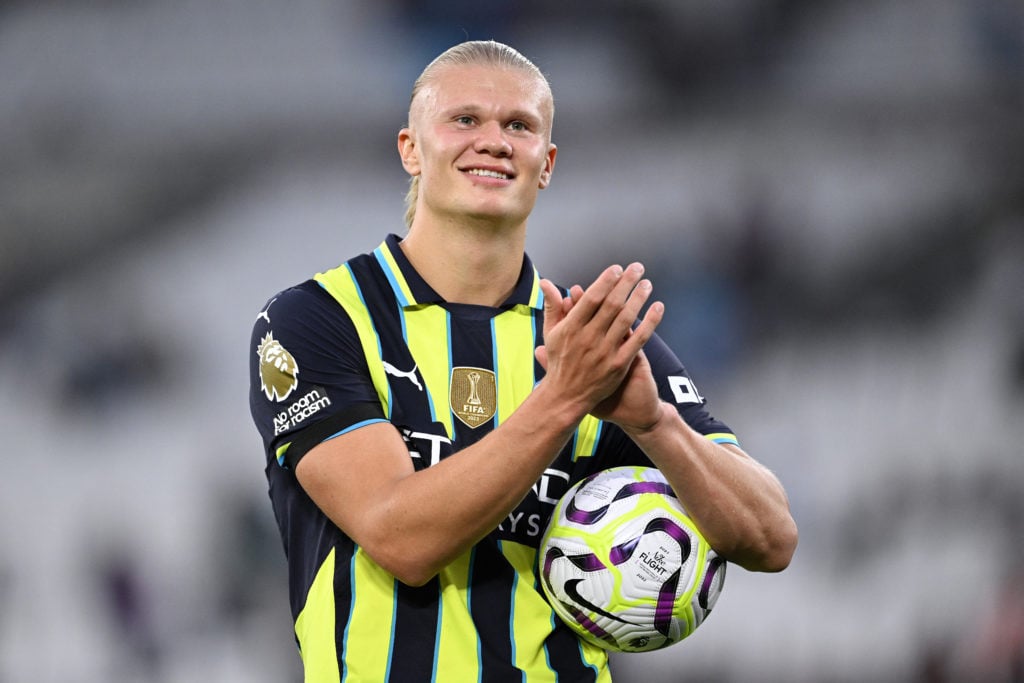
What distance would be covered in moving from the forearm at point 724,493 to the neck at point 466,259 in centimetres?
58

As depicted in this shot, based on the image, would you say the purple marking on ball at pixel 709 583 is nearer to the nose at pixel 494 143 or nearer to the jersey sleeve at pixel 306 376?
the jersey sleeve at pixel 306 376

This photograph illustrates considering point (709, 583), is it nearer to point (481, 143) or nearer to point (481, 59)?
point (481, 143)

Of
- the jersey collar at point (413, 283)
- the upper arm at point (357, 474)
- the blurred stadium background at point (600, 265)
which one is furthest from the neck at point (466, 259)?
the blurred stadium background at point (600, 265)

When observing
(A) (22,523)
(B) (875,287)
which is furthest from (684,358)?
(A) (22,523)

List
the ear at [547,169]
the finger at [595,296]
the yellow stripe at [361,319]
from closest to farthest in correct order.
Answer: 1. the finger at [595,296]
2. the yellow stripe at [361,319]
3. the ear at [547,169]

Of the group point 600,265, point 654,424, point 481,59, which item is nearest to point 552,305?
point 654,424

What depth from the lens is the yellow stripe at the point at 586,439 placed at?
7.81 ft

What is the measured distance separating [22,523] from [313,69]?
7.00 ft

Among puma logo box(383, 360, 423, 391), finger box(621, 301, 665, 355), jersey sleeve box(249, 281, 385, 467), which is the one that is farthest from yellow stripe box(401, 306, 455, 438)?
finger box(621, 301, 665, 355)

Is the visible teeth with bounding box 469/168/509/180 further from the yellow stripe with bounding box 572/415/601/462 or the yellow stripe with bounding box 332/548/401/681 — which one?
the yellow stripe with bounding box 332/548/401/681

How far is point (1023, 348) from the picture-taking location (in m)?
4.84

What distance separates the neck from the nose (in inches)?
6.1

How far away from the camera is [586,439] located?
239 cm

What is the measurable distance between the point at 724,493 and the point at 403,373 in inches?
26.1
